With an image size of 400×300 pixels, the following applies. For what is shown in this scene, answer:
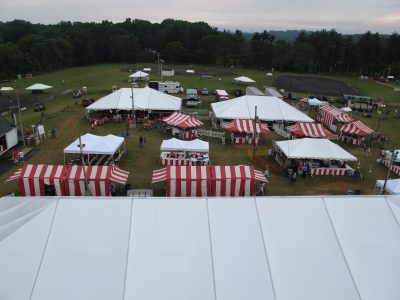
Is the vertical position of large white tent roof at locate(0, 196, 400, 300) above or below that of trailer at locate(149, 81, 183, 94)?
above

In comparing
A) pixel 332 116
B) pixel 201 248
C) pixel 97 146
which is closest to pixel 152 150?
pixel 97 146

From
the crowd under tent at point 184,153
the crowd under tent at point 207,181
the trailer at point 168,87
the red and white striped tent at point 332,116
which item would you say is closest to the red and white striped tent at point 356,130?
the red and white striped tent at point 332,116

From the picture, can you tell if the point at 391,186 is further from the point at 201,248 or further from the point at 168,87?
the point at 168,87

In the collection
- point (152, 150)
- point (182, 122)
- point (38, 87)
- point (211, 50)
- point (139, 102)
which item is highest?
point (211, 50)

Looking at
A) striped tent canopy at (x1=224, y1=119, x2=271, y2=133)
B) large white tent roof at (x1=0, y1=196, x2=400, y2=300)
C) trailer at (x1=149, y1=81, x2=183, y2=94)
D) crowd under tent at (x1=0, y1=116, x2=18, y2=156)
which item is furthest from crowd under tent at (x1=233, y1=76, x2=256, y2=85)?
large white tent roof at (x1=0, y1=196, x2=400, y2=300)

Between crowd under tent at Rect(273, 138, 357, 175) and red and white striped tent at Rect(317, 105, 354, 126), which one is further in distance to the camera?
red and white striped tent at Rect(317, 105, 354, 126)

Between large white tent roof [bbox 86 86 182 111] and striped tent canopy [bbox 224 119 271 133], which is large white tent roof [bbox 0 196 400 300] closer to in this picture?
striped tent canopy [bbox 224 119 271 133]
